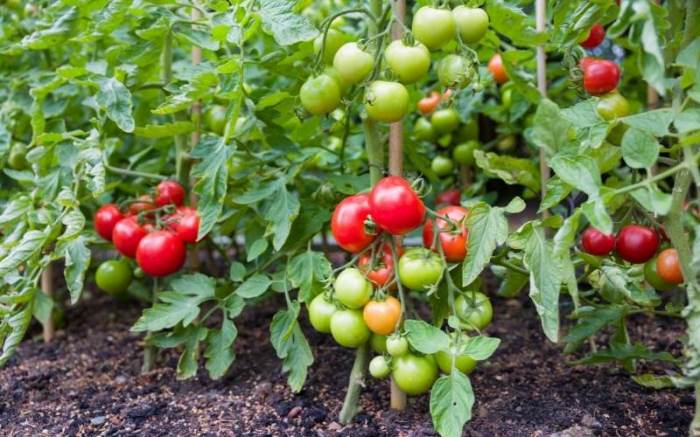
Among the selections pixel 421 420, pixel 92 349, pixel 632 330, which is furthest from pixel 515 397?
pixel 92 349

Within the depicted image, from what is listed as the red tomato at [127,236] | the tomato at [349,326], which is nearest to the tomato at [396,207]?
the tomato at [349,326]

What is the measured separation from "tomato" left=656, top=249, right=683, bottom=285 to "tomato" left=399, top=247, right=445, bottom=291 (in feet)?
1.33

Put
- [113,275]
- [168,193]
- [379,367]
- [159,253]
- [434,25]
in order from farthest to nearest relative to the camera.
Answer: [113,275] → [168,193] → [159,253] → [379,367] → [434,25]

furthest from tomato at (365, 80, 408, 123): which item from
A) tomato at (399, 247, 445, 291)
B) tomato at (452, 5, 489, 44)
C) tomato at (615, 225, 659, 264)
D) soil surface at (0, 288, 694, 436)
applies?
soil surface at (0, 288, 694, 436)

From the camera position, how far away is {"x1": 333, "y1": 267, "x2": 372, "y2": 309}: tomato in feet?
3.99

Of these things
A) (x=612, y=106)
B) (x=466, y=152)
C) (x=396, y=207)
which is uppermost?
(x=612, y=106)

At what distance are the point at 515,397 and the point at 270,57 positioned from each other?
0.85 m

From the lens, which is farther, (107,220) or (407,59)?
(107,220)

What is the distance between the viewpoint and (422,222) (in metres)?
1.24

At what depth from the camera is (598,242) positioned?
133 centimetres

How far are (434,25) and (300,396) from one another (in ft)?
2.71

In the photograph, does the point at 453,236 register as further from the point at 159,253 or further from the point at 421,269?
the point at 159,253

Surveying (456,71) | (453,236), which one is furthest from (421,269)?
(456,71)

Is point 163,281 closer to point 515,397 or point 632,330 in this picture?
point 515,397
